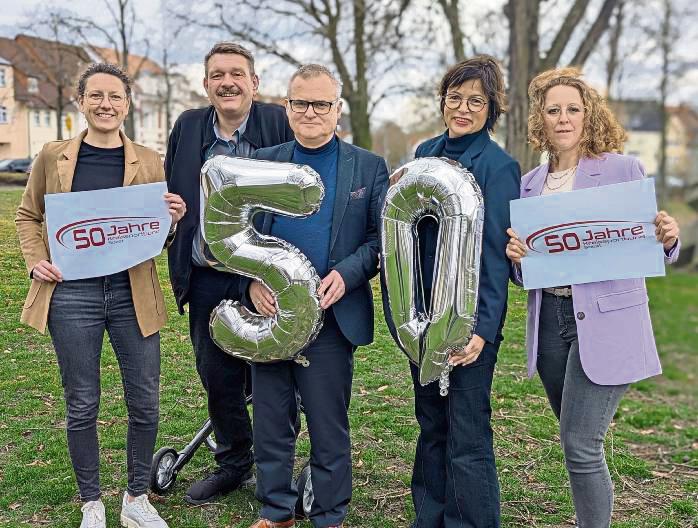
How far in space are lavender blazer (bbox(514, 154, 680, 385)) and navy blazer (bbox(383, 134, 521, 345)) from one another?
0.28 meters

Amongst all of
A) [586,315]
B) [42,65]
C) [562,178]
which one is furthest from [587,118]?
[42,65]

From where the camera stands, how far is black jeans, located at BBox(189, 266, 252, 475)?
10.9 ft

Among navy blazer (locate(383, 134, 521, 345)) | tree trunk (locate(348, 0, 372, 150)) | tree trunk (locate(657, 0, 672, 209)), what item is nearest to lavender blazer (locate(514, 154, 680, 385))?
navy blazer (locate(383, 134, 521, 345))

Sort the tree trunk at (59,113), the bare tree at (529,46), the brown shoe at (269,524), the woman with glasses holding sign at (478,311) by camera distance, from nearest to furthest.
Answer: the woman with glasses holding sign at (478,311) → the brown shoe at (269,524) → the tree trunk at (59,113) → the bare tree at (529,46)

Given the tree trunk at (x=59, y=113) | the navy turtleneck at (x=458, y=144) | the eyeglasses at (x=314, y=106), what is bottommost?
the navy turtleneck at (x=458, y=144)

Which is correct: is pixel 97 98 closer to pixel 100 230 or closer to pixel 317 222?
pixel 100 230

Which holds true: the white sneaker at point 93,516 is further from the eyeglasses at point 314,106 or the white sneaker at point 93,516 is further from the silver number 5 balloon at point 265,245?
the eyeglasses at point 314,106

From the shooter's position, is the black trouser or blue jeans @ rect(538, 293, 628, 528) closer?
blue jeans @ rect(538, 293, 628, 528)

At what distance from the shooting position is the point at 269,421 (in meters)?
2.99

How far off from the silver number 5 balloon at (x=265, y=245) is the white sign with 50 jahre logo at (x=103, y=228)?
1.07 ft

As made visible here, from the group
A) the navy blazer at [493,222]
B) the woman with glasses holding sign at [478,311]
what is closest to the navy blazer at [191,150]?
the woman with glasses holding sign at [478,311]

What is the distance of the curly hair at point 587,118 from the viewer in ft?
8.66

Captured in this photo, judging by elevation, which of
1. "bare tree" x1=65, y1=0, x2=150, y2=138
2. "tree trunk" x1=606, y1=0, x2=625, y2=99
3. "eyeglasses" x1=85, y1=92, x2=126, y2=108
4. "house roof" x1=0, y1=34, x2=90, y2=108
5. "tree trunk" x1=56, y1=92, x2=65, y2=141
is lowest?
"eyeglasses" x1=85, y1=92, x2=126, y2=108

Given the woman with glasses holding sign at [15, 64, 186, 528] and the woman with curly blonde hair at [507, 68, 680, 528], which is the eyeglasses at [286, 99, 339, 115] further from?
the woman with curly blonde hair at [507, 68, 680, 528]
